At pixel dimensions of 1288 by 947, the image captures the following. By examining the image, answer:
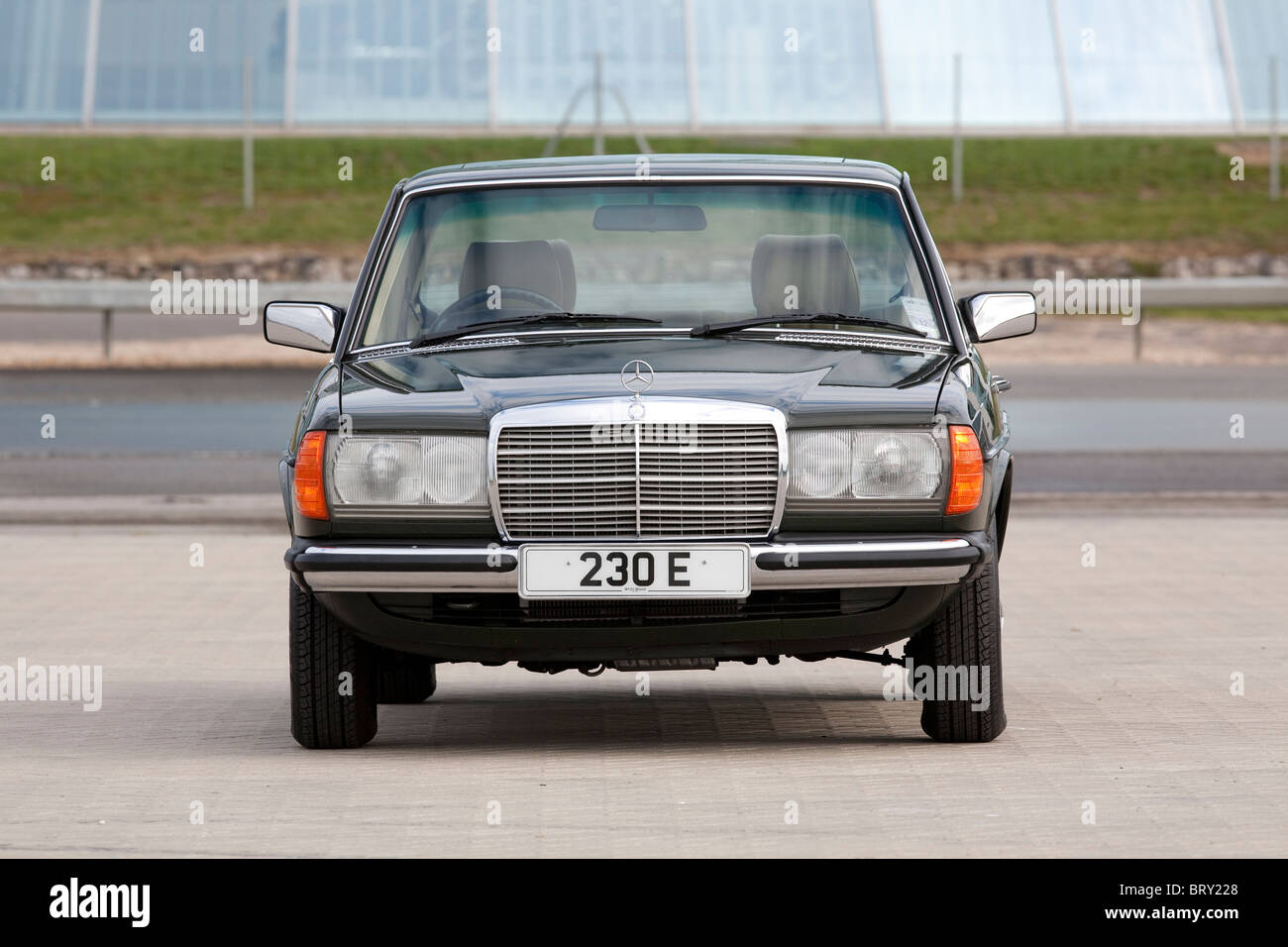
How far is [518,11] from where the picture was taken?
195 feet

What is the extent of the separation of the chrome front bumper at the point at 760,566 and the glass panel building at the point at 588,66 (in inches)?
2056

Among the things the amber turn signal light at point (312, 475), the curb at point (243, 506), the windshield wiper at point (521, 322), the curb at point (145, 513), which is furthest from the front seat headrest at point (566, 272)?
the curb at point (243, 506)

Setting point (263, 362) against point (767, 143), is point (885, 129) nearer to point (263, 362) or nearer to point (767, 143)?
point (767, 143)

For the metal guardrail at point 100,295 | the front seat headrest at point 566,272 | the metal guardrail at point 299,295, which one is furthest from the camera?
the metal guardrail at point 299,295

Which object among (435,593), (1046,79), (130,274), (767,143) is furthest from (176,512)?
(1046,79)

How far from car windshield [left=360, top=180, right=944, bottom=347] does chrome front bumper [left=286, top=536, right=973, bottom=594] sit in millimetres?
1090

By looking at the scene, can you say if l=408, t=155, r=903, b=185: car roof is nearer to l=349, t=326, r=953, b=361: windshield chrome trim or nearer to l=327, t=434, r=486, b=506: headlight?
l=349, t=326, r=953, b=361: windshield chrome trim

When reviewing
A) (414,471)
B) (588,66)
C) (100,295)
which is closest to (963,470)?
(414,471)

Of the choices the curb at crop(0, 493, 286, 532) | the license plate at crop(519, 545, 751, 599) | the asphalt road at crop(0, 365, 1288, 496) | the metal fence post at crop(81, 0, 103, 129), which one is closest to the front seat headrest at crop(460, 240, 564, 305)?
the license plate at crop(519, 545, 751, 599)

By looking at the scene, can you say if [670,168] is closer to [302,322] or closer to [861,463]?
[302,322]

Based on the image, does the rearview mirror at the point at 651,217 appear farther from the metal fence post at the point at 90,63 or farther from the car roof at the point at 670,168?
the metal fence post at the point at 90,63

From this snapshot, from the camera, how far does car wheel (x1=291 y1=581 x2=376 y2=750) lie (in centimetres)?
621

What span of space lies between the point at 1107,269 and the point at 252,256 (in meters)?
16.8

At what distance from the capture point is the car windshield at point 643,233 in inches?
269
